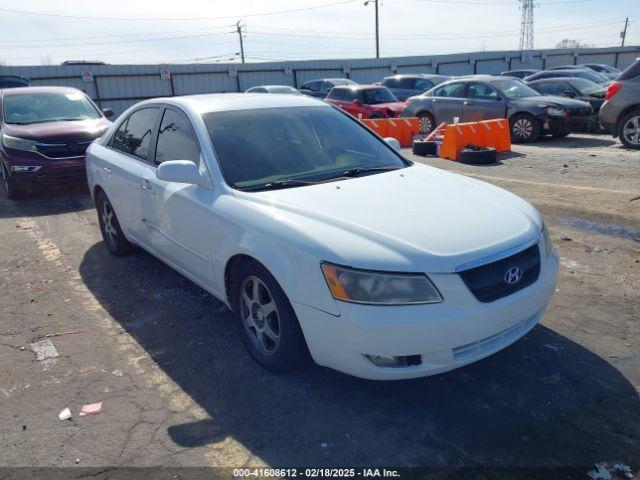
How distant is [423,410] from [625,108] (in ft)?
32.6

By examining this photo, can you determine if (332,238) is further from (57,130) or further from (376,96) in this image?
(376,96)

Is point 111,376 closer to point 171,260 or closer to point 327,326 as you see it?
point 171,260

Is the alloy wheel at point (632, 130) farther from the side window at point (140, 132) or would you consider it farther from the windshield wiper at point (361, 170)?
the side window at point (140, 132)

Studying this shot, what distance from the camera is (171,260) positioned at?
13.9ft

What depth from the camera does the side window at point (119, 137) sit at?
518 cm

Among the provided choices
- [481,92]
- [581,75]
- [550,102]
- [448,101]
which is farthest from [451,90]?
[581,75]

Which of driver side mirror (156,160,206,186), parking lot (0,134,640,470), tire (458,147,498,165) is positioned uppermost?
driver side mirror (156,160,206,186)

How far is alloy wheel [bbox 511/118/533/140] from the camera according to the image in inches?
489

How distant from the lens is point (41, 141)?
8242mm

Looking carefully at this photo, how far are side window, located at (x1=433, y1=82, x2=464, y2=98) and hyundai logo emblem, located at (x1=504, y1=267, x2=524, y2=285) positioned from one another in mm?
11699

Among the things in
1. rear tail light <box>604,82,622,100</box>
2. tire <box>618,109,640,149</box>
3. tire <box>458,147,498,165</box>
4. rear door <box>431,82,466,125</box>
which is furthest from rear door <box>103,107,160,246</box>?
rear door <box>431,82,466,125</box>

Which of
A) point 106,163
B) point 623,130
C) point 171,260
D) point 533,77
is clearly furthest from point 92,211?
point 533,77

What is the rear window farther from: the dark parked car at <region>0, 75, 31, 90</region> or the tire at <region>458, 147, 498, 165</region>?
the dark parked car at <region>0, 75, 31, 90</region>

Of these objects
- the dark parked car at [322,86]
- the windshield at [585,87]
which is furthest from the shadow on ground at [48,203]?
the dark parked car at [322,86]
